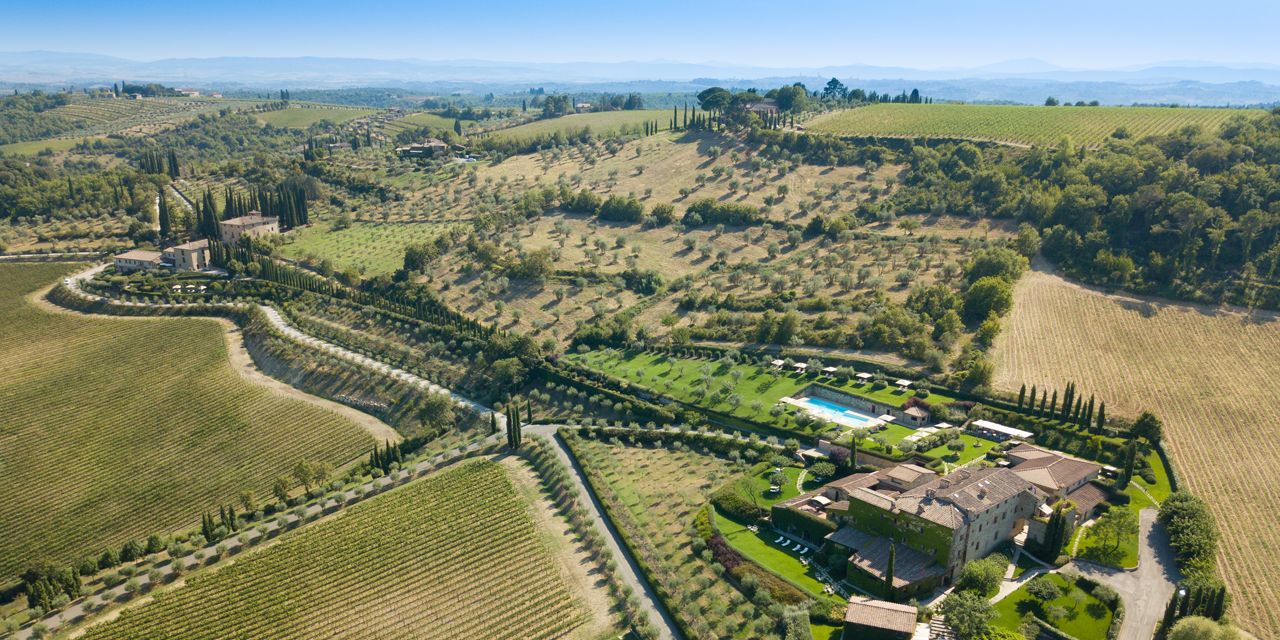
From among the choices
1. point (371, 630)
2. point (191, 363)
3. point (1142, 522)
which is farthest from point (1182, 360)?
point (191, 363)

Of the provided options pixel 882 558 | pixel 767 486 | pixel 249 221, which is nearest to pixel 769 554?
pixel 882 558

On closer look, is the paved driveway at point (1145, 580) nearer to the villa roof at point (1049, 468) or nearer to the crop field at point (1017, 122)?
the villa roof at point (1049, 468)

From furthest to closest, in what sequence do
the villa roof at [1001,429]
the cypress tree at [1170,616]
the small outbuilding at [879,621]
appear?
the villa roof at [1001,429] < the cypress tree at [1170,616] < the small outbuilding at [879,621]

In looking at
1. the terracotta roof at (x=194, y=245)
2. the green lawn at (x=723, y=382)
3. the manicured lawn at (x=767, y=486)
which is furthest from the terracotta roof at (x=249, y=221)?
the manicured lawn at (x=767, y=486)

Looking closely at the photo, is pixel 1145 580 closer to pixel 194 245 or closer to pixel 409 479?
pixel 409 479

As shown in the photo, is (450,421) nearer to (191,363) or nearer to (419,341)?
(419,341)

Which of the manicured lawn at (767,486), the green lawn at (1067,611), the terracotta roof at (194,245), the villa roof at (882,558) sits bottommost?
the green lawn at (1067,611)

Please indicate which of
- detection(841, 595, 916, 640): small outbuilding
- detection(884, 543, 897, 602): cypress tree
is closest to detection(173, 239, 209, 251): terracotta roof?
detection(884, 543, 897, 602): cypress tree
